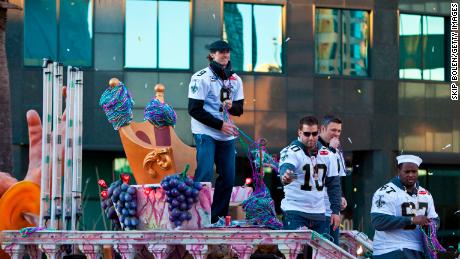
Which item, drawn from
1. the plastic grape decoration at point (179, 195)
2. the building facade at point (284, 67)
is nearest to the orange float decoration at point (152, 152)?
the plastic grape decoration at point (179, 195)

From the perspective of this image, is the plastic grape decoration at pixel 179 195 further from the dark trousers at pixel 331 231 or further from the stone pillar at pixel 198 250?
the dark trousers at pixel 331 231

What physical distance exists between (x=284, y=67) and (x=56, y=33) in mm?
6252

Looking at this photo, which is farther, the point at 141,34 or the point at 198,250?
the point at 141,34

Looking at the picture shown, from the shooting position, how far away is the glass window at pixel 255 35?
3126cm

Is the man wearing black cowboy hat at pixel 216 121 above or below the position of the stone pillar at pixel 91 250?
above

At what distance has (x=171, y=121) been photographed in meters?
12.6

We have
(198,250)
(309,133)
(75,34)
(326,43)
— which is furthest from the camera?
(326,43)

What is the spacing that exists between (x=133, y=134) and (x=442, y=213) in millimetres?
23477

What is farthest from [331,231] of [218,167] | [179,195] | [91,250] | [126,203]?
[91,250]

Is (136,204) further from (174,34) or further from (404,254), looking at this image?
(174,34)

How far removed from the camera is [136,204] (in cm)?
1078

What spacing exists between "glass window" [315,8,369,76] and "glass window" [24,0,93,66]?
6.47 meters

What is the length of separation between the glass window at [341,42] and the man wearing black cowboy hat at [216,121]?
2103cm

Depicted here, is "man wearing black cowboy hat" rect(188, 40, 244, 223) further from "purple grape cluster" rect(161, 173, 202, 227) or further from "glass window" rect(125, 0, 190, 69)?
"glass window" rect(125, 0, 190, 69)
